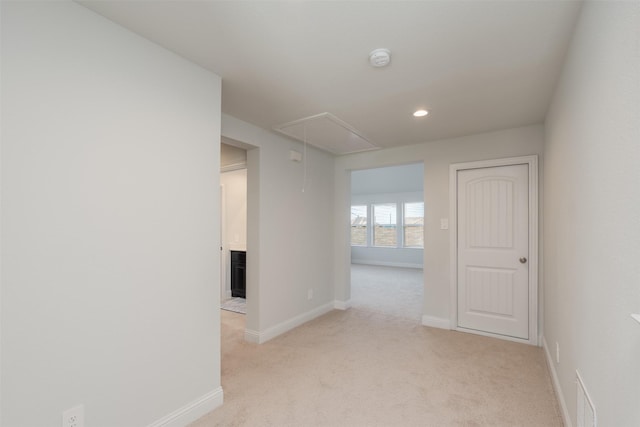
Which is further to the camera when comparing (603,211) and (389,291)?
(389,291)

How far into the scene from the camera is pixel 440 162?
12.5 feet

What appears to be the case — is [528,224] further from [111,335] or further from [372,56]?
[111,335]

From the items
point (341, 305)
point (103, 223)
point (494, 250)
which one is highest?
point (103, 223)

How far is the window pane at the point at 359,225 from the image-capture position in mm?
9828

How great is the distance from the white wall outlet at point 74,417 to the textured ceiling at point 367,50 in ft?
6.50

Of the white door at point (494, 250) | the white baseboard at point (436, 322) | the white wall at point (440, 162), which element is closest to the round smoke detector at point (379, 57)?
the white wall at point (440, 162)

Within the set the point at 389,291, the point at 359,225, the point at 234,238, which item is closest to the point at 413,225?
the point at 359,225

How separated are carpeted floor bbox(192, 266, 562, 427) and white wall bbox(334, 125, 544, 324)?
0.49m

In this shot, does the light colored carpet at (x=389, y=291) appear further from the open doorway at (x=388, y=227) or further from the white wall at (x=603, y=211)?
the white wall at (x=603, y=211)

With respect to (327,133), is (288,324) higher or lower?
lower

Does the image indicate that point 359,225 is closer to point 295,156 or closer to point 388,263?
point 388,263

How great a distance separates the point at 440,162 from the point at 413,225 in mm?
5377

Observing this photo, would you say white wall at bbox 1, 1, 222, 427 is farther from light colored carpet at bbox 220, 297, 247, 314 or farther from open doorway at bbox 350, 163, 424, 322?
open doorway at bbox 350, 163, 424, 322

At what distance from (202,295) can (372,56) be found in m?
1.93
